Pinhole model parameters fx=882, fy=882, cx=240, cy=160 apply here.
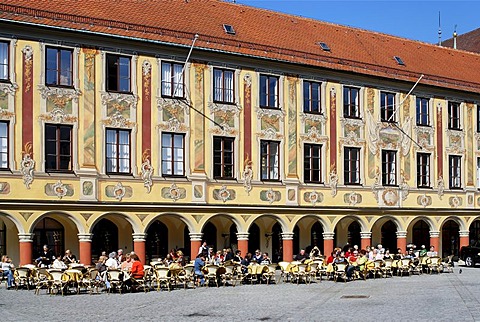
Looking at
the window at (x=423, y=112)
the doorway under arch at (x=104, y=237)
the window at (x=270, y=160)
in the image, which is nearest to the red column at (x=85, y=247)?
the doorway under arch at (x=104, y=237)

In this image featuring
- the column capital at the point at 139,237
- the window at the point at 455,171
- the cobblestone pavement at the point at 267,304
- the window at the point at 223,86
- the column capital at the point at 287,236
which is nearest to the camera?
the cobblestone pavement at the point at 267,304

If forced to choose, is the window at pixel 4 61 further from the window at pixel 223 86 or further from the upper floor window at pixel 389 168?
the upper floor window at pixel 389 168

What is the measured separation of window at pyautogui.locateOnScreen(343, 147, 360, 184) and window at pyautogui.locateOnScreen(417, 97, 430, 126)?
454cm

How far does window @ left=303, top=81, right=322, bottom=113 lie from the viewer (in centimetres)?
3894

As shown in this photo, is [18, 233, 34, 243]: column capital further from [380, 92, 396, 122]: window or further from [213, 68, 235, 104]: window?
[380, 92, 396, 122]: window

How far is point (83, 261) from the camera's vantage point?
107 ft

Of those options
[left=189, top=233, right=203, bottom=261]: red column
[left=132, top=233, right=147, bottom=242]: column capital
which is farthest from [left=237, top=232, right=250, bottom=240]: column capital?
[left=132, top=233, right=147, bottom=242]: column capital

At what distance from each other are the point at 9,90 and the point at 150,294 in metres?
10.1

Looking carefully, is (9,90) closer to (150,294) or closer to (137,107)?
(137,107)

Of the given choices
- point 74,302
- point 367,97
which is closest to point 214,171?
point 367,97

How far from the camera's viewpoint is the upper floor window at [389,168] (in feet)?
137

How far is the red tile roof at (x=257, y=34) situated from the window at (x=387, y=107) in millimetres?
1033

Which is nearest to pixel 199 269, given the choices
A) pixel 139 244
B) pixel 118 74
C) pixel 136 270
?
pixel 136 270

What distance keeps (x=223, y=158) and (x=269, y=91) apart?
385cm
